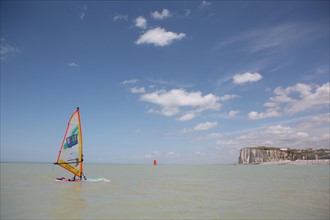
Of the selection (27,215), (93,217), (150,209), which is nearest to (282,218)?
(150,209)

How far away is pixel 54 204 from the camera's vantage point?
1945 centimetres

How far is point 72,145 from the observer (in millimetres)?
31188

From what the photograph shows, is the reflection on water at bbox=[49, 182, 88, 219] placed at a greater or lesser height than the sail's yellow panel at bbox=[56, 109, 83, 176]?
lesser

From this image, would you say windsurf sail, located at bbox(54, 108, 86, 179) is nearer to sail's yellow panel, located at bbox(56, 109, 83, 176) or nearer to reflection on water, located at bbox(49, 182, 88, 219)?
sail's yellow panel, located at bbox(56, 109, 83, 176)

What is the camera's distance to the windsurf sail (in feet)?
101

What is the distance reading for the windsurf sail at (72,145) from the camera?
3086 cm

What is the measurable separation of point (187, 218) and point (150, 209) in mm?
3457

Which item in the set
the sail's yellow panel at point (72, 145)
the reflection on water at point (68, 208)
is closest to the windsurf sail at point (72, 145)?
the sail's yellow panel at point (72, 145)

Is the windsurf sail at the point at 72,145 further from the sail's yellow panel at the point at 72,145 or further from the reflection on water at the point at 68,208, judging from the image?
the reflection on water at the point at 68,208

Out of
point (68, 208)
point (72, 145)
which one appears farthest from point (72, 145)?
point (68, 208)

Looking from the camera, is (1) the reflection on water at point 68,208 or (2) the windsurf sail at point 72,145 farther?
(2) the windsurf sail at point 72,145

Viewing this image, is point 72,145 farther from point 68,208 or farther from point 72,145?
point 68,208

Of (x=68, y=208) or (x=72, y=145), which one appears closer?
(x=68, y=208)

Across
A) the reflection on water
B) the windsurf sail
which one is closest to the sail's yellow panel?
Result: the windsurf sail
